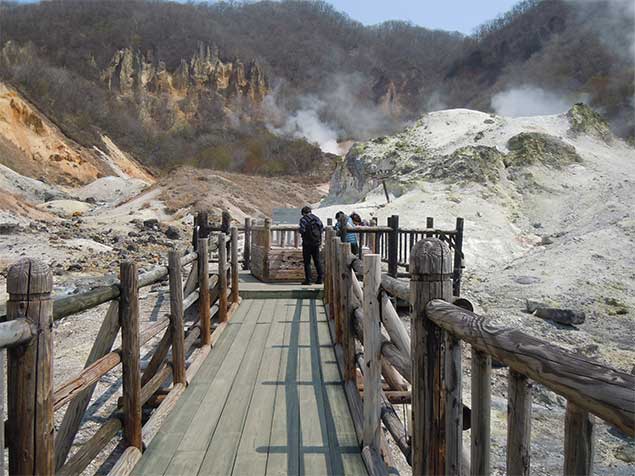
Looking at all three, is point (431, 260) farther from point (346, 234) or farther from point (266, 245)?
point (266, 245)

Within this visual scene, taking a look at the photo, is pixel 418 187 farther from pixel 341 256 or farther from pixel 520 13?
pixel 520 13

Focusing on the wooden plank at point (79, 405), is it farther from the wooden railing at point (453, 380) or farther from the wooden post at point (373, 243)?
the wooden post at point (373, 243)

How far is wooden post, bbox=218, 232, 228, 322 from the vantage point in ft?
22.1

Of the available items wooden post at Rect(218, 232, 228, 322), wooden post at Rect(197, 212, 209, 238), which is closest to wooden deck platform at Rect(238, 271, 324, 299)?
wooden post at Rect(218, 232, 228, 322)

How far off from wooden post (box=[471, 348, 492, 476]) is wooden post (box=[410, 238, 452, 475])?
37 centimetres

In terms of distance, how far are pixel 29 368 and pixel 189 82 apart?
65.3 meters

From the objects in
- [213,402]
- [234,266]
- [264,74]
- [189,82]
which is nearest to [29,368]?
[213,402]

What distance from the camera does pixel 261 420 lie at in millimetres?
3873

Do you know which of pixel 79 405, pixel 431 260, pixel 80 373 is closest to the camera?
Answer: pixel 431 260

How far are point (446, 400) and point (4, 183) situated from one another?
113 ft

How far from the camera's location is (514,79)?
65.8 metres

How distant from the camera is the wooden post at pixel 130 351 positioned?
10.5 feet

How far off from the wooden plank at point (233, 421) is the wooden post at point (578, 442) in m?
2.38

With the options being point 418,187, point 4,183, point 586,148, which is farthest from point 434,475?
point 4,183
